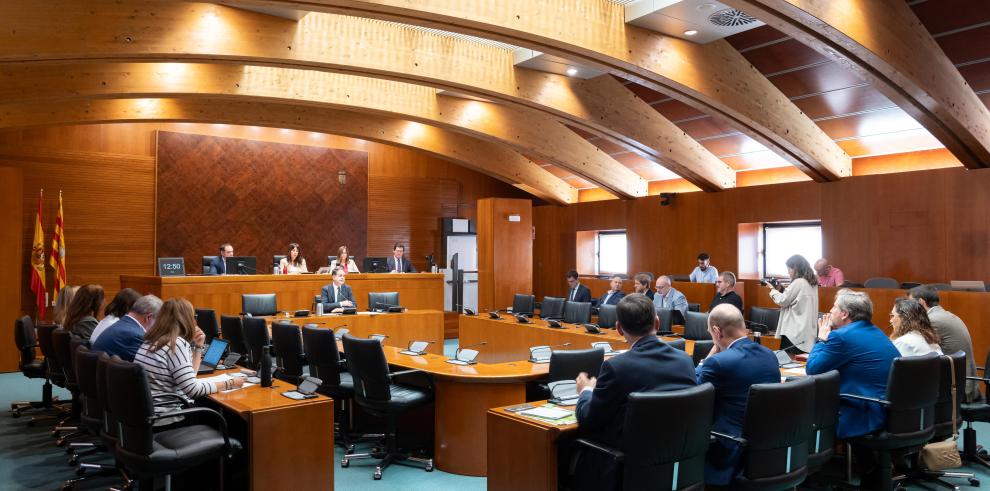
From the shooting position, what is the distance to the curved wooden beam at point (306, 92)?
7676 millimetres

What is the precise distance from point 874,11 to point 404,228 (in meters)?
9.91

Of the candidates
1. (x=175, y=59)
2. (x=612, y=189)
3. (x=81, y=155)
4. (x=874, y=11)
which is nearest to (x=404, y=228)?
(x=612, y=189)

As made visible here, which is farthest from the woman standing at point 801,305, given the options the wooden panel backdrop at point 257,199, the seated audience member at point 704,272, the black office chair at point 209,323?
the wooden panel backdrop at point 257,199

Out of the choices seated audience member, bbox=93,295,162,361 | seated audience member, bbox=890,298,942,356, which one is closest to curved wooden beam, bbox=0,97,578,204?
seated audience member, bbox=93,295,162,361

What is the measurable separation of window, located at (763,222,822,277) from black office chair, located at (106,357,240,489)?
9424 millimetres

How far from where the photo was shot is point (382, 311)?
9305 mm

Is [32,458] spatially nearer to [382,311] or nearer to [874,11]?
[382,311]

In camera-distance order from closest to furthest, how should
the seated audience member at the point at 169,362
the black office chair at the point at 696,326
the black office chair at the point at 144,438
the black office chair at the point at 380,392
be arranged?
the black office chair at the point at 144,438
the seated audience member at the point at 169,362
the black office chair at the point at 380,392
the black office chair at the point at 696,326

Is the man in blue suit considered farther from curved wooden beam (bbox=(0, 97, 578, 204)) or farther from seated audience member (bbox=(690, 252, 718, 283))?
seated audience member (bbox=(690, 252, 718, 283))

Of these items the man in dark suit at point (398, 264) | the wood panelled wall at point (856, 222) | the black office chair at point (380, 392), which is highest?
the wood panelled wall at point (856, 222)

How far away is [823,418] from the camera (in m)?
3.59

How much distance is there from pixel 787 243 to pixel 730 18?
18.1ft

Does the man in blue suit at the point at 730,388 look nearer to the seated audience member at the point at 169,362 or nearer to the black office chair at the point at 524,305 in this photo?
the seated audience member at the point at 169,362

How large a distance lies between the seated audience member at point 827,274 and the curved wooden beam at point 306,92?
4.44 m
